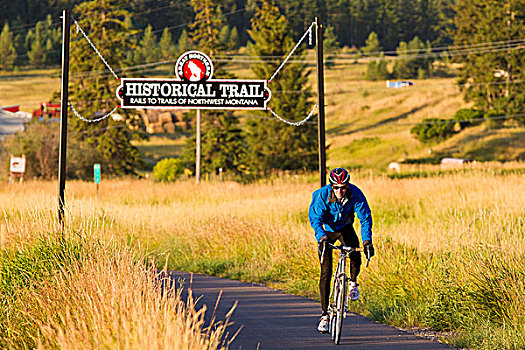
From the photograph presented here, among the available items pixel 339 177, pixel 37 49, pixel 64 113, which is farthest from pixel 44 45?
pixel 339 177

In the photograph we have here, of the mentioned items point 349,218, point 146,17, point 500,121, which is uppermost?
point 146,17

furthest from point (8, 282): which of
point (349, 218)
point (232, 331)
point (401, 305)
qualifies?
point (401, 305)

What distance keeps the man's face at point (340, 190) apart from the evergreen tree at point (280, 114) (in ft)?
145

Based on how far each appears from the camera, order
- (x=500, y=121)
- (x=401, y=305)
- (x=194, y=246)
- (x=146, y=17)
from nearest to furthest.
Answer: (x=401, y=305)
(x=194, y=246)
(x=500, y=121)
(x=146, y=17)

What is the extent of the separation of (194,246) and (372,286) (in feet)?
21.0

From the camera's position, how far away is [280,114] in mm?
52969

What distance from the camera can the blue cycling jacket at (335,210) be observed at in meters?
8.54

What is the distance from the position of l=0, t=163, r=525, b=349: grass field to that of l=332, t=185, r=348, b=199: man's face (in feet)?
6.85

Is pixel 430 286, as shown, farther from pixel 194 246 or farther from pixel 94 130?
pixel 94 130

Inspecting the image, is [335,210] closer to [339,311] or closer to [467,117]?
[339,311]

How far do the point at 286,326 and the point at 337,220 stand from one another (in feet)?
5.48

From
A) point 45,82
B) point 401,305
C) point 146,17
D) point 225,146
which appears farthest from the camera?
point 146,17

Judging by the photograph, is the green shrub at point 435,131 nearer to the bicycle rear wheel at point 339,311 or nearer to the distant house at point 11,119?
the distant house at point 11,119

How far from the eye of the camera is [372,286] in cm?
1212
